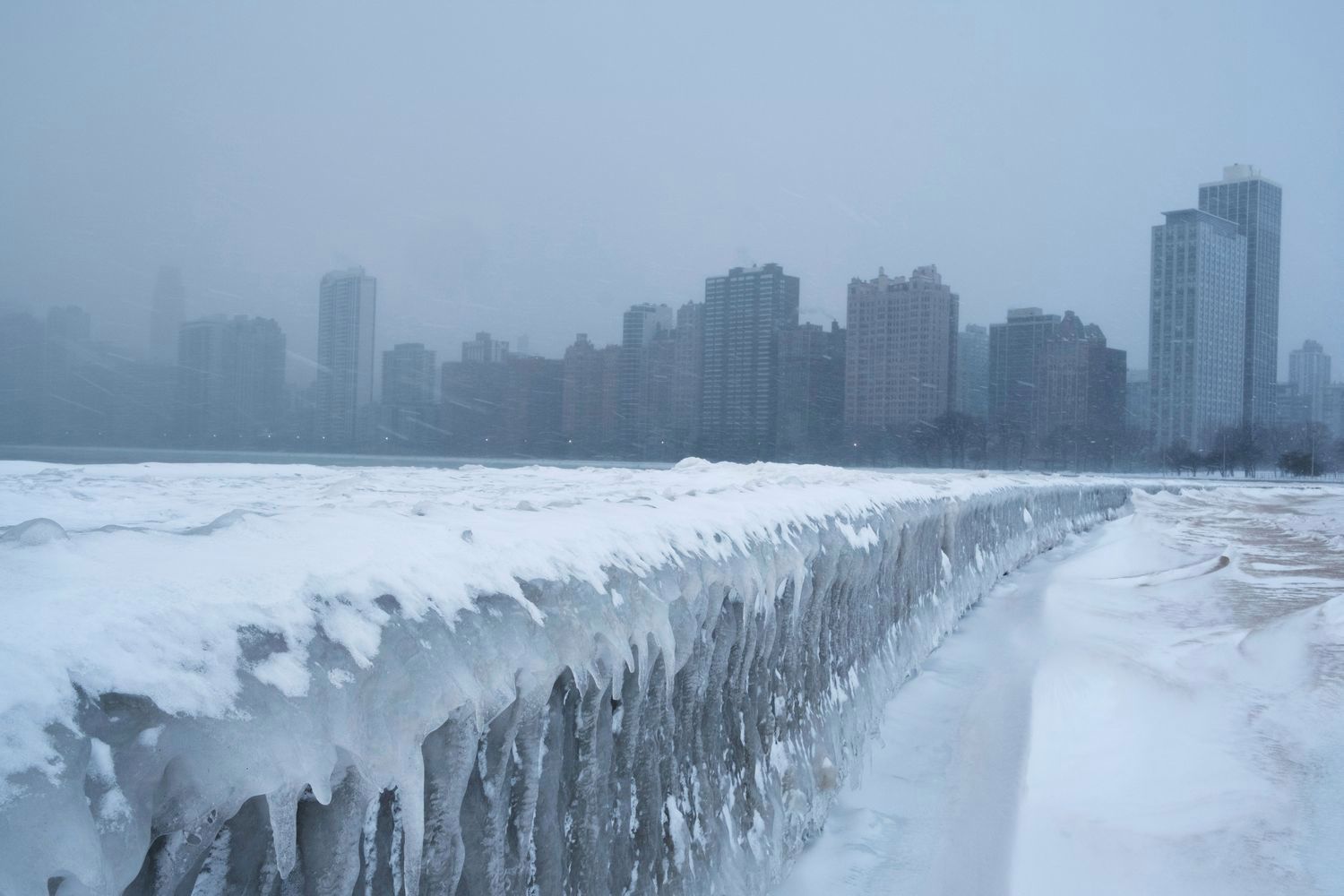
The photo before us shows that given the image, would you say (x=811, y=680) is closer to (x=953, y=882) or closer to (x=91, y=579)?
(x=953, y=882)

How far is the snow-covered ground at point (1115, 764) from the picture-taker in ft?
9.79

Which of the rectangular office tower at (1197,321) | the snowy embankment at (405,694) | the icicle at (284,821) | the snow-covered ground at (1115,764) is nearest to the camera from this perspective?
the snowy embankment at (405,694)

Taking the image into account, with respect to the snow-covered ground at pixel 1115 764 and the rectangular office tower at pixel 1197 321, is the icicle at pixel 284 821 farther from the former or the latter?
the rectangular office tower at pixel 1197 321

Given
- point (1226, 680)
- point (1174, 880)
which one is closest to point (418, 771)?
point (1174, 880)

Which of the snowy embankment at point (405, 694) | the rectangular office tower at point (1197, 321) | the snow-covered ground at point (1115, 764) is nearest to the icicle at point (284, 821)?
the snowy embankment at point (405, 694)

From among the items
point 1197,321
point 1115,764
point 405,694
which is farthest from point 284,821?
point 1197,321

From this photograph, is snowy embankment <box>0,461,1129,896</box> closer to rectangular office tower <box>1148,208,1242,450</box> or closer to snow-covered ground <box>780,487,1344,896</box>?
snow-covered ground <box>780,487,1344,896</box>

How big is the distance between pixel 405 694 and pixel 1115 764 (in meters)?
3.62

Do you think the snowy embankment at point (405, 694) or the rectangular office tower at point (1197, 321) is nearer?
the snowy embankment at point (405, 694)

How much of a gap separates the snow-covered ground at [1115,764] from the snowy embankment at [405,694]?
20.4 inches

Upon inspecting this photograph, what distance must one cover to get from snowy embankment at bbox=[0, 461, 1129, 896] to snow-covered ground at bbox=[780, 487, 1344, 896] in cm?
52

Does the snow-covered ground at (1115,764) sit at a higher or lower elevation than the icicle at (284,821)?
lower

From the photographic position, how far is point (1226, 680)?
466 cm

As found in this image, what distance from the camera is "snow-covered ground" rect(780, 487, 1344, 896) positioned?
298 cm
